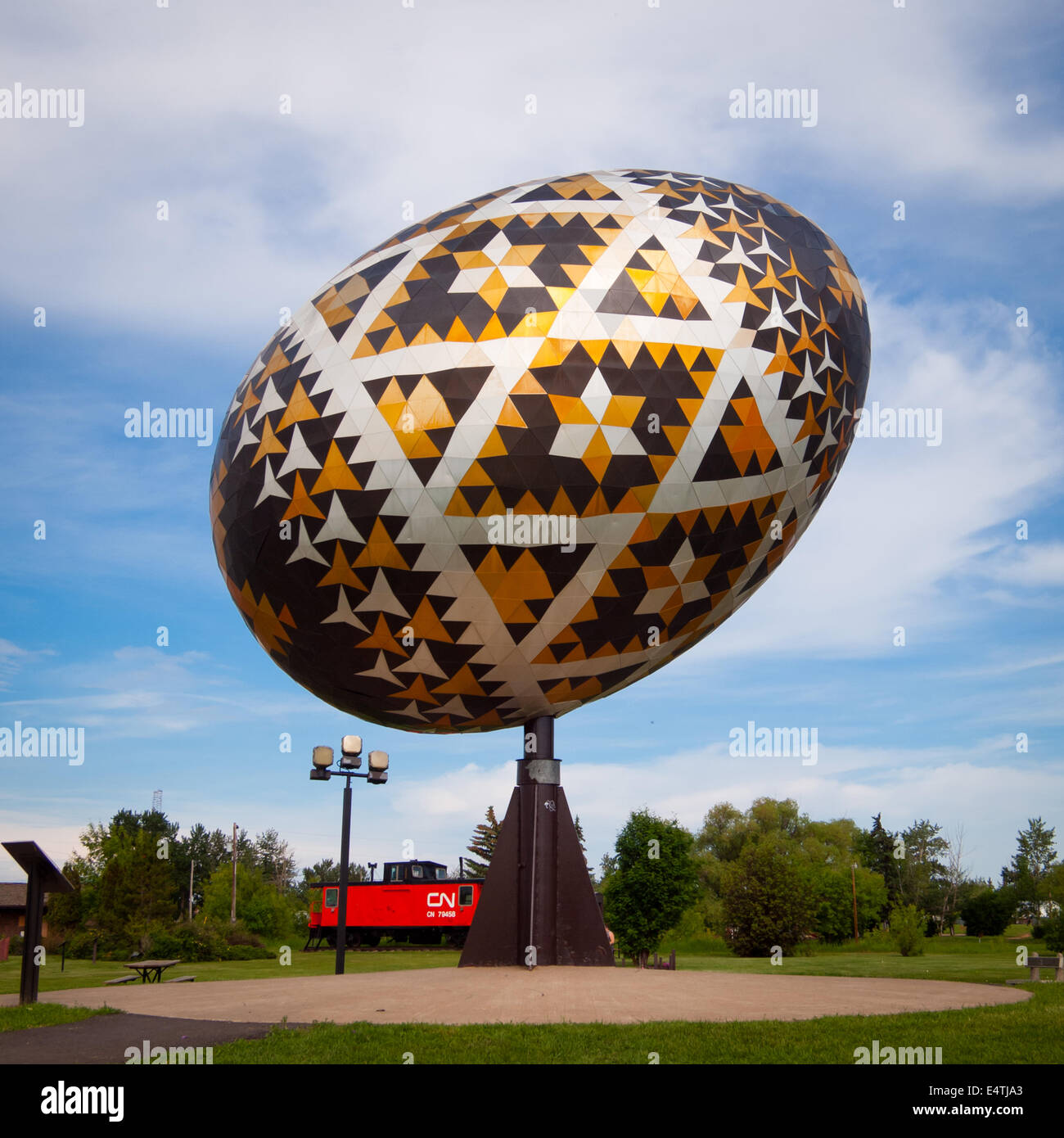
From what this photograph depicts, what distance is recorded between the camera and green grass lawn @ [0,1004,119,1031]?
1323 centimetres

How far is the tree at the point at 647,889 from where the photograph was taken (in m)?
38.9

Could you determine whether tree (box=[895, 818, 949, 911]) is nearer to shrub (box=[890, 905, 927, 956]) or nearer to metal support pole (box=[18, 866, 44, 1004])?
shrub (box=[890, 905, 927, 956])

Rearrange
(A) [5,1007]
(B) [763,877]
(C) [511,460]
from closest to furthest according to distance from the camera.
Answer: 1. (A) [5,1007]
2. (C) [511,460]
3. (B) [763,877]

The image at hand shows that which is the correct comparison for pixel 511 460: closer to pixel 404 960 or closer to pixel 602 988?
pixel 602 988

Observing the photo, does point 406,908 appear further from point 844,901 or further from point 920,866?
point 920,866

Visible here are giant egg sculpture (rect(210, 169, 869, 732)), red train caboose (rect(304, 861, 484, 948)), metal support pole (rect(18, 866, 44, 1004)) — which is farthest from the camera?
red train caboose (rect(304, 861, 484, 948))

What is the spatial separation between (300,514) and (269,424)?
232cm

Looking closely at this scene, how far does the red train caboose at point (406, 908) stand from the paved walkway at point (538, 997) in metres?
17.8

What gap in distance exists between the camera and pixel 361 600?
21.0m

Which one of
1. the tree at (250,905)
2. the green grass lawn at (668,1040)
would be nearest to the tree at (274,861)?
the tree at (250,905)

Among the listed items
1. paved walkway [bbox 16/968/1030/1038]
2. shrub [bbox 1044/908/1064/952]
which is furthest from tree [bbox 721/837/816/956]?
paved walkway [bbox 16/968/1030/1038]

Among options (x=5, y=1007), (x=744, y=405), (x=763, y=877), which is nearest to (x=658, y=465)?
(x=744, y=405)

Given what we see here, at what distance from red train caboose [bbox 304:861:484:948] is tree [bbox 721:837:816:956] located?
1021 cm

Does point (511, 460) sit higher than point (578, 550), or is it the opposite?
point (511, 460)
